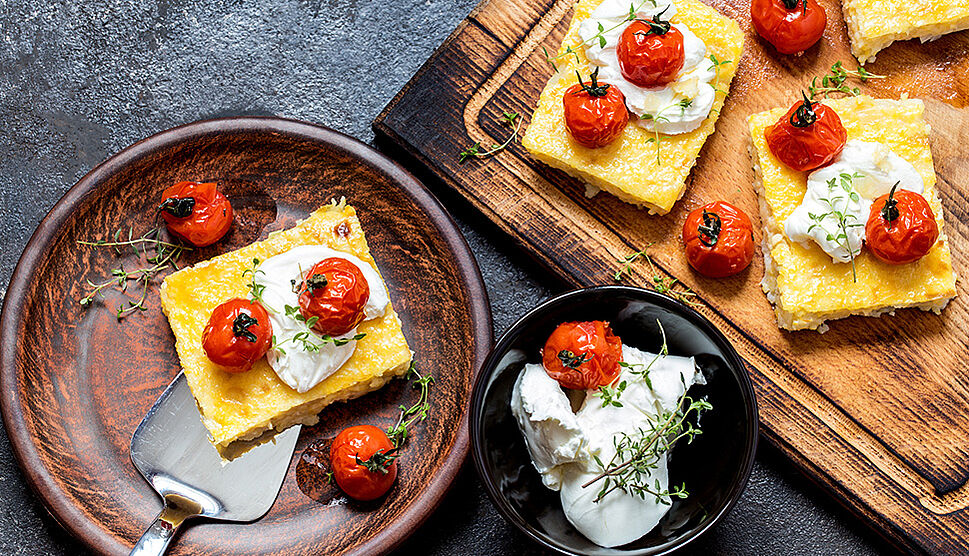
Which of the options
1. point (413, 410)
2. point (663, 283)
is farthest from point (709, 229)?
point (413, 410)

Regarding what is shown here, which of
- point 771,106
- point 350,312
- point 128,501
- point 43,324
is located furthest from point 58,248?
point 771,106

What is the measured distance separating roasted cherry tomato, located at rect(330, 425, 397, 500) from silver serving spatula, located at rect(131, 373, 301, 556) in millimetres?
200

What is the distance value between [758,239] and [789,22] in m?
0.77

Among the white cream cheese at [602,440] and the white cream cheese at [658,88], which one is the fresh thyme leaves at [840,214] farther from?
the white cream cheese at [602,440]

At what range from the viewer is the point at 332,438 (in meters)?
3.08

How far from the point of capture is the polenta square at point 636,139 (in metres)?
3.06

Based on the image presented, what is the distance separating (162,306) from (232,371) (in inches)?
16.8

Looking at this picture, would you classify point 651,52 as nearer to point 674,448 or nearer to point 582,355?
point 582,355

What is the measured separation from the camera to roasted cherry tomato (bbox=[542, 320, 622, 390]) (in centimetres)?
265

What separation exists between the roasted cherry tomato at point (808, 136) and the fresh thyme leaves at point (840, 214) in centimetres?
10

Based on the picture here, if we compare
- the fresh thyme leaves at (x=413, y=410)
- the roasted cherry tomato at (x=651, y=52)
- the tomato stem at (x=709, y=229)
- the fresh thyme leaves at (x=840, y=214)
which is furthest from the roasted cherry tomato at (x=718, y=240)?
the fresh thyme leaves at (x=413, y=410)

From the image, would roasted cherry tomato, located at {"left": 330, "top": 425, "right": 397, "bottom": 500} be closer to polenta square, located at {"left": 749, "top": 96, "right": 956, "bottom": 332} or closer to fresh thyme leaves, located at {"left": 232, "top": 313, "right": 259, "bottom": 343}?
fresh thyme leaves, located at {"left": 232, "top": 313, "right": 259, "bottom": 343}

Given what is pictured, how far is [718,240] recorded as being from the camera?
3.02 m

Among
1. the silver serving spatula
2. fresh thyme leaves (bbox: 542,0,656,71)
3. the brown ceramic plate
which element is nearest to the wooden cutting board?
fresh thyme leaves (bbox: 542,0,656,71)
